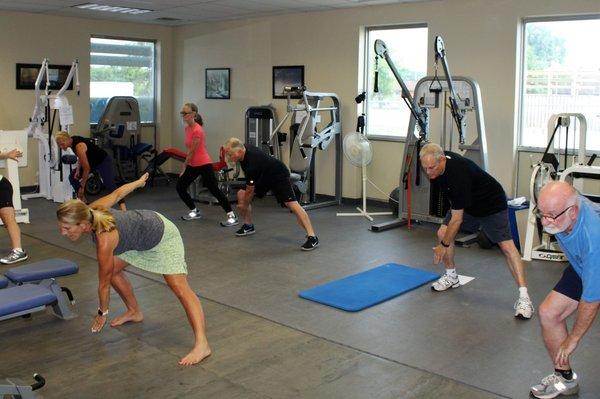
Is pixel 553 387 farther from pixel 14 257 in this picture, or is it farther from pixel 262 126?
pixel 262 126

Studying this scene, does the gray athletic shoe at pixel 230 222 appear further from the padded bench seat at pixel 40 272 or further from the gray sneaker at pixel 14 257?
the padded bench seat at pixel 40 272

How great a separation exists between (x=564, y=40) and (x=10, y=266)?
5.83 meters

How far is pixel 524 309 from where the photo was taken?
4488 millimetres

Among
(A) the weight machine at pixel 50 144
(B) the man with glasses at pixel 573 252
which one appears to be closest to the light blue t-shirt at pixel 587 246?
(B) the man with glasses at pixel 573 252

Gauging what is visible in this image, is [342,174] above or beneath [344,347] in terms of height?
above

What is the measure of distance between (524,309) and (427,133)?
10.8 ft

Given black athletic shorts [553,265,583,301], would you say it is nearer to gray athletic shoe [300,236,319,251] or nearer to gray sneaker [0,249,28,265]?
gray athletic shoe [300,236,319,251]

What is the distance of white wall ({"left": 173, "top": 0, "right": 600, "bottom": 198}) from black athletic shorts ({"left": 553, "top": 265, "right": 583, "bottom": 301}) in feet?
14.5

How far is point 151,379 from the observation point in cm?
356

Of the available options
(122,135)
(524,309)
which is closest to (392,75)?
(122,135)

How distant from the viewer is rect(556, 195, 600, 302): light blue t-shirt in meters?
2.81

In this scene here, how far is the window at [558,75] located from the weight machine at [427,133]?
655mm

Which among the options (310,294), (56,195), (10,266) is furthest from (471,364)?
(56,195)

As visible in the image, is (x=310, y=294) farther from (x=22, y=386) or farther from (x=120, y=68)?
(x=120, y=68)
